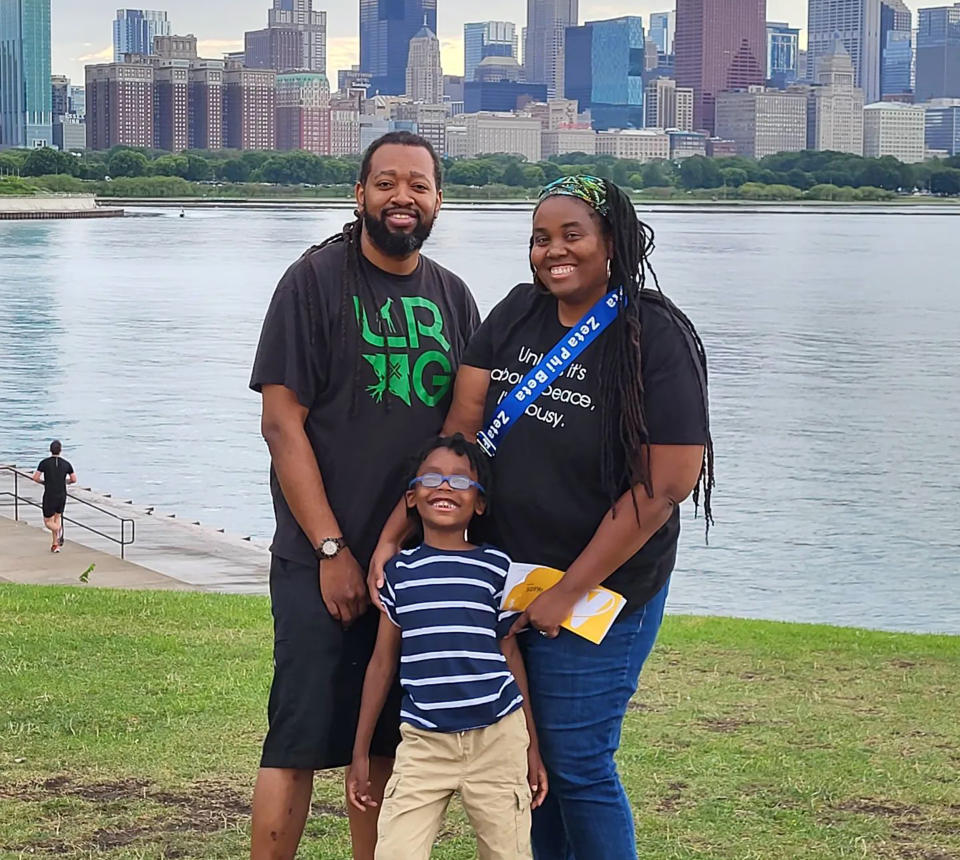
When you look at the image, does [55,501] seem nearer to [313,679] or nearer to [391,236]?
[313,679]

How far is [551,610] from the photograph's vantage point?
3.82 meters

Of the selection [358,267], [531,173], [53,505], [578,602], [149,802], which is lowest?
[53,505]

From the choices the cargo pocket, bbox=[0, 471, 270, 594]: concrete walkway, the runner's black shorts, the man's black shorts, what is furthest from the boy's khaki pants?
the runner's black shorts

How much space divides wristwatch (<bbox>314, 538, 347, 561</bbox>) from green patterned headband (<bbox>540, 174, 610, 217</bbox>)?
1003 mm

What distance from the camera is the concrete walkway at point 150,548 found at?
641 inches

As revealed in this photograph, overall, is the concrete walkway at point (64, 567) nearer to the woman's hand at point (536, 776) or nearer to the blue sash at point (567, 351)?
the woman's hand at point (536, 776)

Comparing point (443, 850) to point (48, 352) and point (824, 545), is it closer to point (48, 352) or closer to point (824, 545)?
point (824, 545)

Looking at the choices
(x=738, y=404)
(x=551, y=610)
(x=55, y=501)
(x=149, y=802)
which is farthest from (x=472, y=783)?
(x=738, y=404)

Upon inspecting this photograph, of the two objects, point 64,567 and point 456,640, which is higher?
point 456,640

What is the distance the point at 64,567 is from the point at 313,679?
12613 millimetres

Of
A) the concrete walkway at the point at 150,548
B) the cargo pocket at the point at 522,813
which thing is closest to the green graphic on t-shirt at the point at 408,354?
the cargo pocket at the point at 522,813

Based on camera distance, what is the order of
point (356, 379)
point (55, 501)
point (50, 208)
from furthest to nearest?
point (50, 208), point (55, 501), point (356, 379)

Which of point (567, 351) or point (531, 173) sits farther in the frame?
point (531, 173)

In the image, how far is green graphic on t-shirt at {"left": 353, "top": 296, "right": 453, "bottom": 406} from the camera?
417 centimetres
